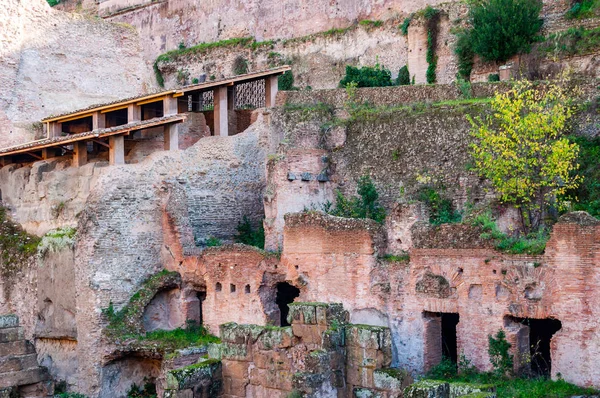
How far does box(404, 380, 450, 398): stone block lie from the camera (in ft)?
47.5

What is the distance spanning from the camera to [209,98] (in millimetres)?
27922

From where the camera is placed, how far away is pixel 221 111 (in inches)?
992

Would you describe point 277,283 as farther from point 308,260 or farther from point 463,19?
point 463,19

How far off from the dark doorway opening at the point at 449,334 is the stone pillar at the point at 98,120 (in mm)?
10494

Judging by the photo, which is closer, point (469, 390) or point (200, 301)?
point (469, 390)

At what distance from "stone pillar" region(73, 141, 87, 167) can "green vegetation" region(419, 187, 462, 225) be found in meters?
8.17

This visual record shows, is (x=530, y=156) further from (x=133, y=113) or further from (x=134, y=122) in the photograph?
(x=133, y=113)

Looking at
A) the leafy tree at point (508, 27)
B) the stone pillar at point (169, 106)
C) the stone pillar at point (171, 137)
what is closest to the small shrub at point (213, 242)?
the stone pillar at point (171, 137)

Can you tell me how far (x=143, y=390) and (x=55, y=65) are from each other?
1131cm

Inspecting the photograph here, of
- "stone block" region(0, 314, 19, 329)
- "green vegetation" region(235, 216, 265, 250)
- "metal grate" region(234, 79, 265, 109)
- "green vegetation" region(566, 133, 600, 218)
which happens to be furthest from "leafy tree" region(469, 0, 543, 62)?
"stone block" region(0, 314, 19, 329)

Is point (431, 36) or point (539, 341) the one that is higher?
point (431, 36)

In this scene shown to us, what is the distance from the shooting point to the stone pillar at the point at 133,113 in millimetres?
24609

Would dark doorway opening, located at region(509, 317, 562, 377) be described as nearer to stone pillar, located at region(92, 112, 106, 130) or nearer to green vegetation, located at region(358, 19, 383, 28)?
stone pillar, located at region(92, 112, 106, 130)

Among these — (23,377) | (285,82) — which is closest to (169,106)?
Result: (23,377)
